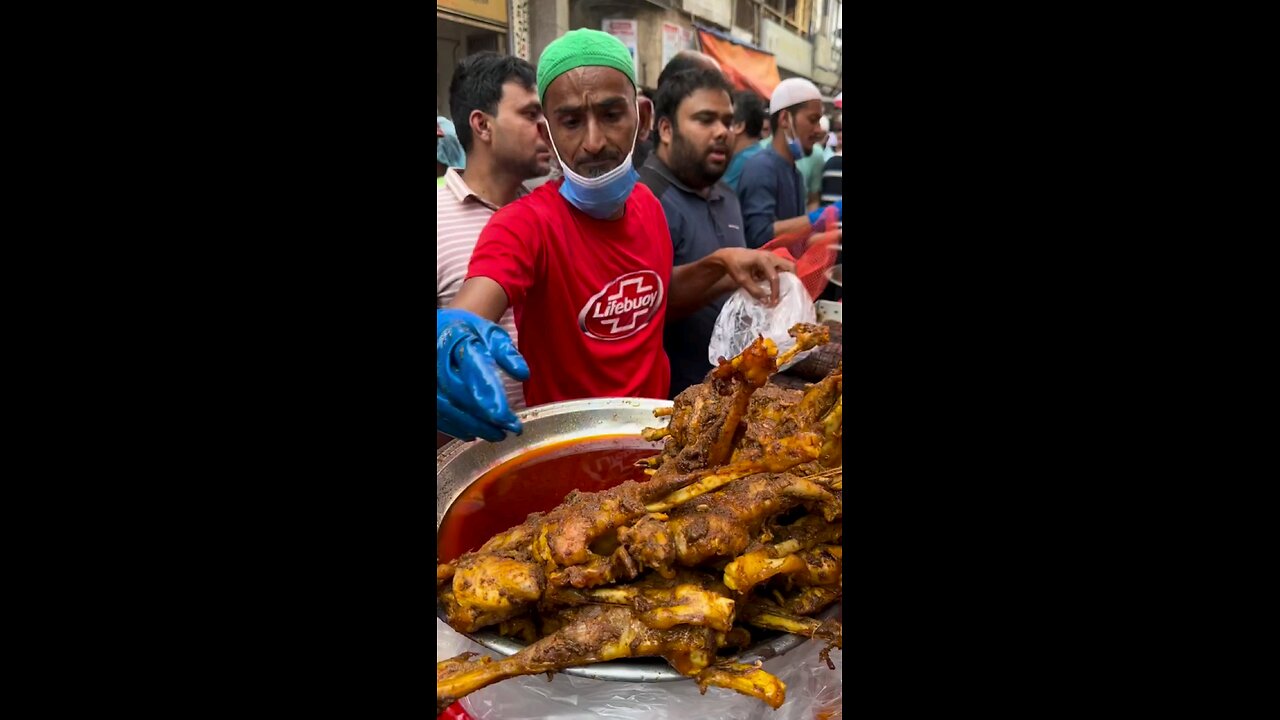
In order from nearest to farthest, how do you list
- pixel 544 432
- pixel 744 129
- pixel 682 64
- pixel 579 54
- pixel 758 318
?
1. pixel 579 54
2. pixel 682 64
3. pixel 744 129
4. pixel 758 318
5. pixel 544 432

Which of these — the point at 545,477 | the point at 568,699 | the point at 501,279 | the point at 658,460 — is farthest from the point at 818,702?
the point at 501,279

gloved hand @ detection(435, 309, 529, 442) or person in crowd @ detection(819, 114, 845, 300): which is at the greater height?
person in crowd @ detection(819, 114, 845, 300)

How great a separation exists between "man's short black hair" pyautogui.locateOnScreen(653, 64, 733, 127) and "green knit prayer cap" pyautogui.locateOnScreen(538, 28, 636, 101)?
0.12 metres

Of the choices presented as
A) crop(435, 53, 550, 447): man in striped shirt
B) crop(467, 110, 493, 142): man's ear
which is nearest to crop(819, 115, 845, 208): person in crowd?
crop(435, 53, 550, 447): man in striped shirt

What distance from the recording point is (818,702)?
1539 mm

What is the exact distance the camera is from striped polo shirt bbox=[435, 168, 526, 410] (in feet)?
5.02

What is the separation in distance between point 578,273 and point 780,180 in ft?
1.65

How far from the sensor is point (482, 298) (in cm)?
160

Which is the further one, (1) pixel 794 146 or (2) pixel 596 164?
(1) pixel 794 146

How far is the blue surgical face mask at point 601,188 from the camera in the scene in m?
1.55

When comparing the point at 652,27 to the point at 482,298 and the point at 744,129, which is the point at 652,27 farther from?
the point at 482,298

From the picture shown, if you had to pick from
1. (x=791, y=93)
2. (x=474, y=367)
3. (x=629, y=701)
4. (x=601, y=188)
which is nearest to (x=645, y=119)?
(x=601, y=188)

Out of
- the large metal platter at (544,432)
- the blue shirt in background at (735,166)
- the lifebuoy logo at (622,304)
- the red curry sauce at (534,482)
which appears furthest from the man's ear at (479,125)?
the red curry sauce at (534,482)

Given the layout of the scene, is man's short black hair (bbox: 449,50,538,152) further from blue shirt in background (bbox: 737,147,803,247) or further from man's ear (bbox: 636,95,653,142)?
blue shirt in background (bbox: 737,147,803,247)
